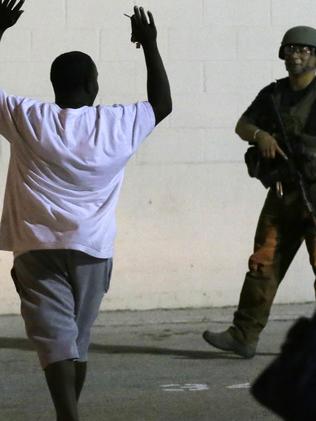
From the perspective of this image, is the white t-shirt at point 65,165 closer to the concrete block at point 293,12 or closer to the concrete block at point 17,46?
the concrete block at point 17,46

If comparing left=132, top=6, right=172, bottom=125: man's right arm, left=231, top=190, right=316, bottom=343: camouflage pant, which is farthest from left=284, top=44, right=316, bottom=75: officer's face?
left=132, top=6, right=172, bottom=125: man's right arm

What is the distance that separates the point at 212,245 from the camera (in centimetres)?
849

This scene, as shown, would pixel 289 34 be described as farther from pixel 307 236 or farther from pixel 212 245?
pixel 212 245

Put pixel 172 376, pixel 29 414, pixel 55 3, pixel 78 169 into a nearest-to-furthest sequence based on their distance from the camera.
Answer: pixel 78 169
pixel 29 414
pixel 172 376
pixel 55 3

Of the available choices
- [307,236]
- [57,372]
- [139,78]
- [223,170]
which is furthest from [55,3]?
[57,372]

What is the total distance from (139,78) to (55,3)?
2.43 feet

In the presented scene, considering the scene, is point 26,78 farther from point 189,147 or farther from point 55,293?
point 55,293

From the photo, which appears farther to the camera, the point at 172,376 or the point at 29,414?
the point at 172,376

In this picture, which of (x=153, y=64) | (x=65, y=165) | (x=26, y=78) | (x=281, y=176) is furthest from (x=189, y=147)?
(x=65, y=165)

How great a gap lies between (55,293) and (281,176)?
7.24ft

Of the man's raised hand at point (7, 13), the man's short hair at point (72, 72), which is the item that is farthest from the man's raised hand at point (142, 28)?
the man's raised hand at point (7, 13)

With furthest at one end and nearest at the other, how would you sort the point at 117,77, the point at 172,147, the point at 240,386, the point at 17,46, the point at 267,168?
the point at 172,147 → the point at 117,77 → the point at 17,46 → the point at 267,168 → the point at 240,386

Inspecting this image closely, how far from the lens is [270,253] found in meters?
6.92

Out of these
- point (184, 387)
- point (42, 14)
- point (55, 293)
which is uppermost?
point (42, 14)
